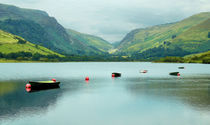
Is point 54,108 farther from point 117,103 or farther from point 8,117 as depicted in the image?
point 117,103

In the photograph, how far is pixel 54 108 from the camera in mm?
49969

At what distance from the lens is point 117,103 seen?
57.7 meters

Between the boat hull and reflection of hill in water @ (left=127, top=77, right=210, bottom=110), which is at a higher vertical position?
the boat hull

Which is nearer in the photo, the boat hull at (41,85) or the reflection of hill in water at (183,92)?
the reflection of hill in water at (183,92)

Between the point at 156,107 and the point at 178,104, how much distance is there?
6.30 meters

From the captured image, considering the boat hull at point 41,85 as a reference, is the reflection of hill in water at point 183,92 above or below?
below

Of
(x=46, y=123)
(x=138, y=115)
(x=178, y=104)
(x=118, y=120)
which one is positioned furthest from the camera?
(x=178, y=104)

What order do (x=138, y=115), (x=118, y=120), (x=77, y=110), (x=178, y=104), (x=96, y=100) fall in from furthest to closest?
(x=96, y=100)
(x=178, y=104)
(x=77, y=110)
(x=138, y=115)
(x=118, y=120)

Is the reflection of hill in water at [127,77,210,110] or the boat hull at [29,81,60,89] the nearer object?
the reflection of hill in water at [127,77,210,110]

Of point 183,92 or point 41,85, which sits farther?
point 41,85

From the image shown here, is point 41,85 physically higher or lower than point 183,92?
higher

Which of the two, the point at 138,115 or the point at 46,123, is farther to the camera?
the point at 138,115

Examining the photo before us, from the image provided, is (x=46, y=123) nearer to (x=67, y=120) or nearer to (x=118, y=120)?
(x=67, y=120)

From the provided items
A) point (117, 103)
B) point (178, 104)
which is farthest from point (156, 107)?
point (117, 103)
